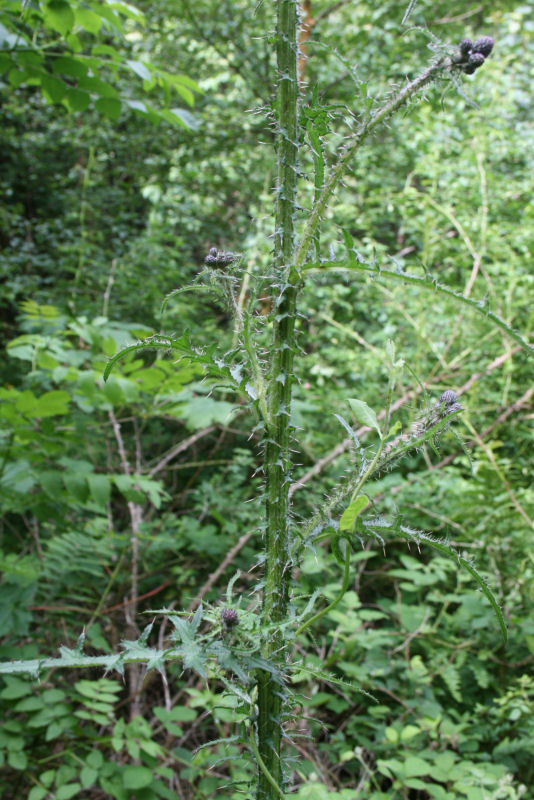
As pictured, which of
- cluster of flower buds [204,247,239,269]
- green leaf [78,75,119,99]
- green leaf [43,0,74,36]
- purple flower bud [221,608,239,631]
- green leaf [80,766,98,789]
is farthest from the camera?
green leaf [78,75,119,99]

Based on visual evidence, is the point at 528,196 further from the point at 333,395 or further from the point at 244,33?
A: the point at 244,33

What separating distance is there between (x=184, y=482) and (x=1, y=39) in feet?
7.89

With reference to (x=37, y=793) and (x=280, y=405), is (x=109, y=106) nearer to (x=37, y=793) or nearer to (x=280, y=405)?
(x=280, y=405)

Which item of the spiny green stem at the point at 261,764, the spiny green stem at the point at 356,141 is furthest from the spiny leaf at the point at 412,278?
the spiny green stem at the point at 261,764

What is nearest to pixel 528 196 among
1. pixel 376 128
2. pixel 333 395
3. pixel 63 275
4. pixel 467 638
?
pixel 333 395

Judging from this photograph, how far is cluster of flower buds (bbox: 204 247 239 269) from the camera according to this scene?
0.58m

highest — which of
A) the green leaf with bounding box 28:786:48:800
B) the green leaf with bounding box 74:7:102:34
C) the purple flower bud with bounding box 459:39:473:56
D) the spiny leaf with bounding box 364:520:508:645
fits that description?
the green leaf with bounding box 74:7:102:34

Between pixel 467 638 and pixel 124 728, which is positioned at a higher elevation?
pixel 467 638

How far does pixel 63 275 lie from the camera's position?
5.51 m

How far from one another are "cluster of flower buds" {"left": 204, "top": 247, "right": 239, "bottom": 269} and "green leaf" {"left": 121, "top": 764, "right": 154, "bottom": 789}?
5.11 feet

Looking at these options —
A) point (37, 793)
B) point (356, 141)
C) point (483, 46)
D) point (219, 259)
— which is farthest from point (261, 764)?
point (37, 793)

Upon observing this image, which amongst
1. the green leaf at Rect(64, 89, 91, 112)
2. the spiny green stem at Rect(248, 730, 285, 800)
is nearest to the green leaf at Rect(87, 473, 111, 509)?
the green leaf at Rect(64, 89, 91, 112)

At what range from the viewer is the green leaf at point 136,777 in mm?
1525

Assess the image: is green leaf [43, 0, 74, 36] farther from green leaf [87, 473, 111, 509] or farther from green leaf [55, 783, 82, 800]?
green leaf [55, 783, 82, 800]
